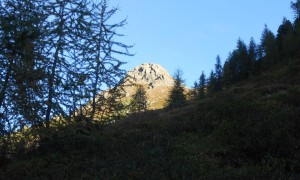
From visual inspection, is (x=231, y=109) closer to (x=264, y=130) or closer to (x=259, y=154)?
(x=264, y=130)

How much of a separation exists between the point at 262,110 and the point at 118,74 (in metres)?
7.26

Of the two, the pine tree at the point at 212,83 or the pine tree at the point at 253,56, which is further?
the pine tree at the point at 212,83

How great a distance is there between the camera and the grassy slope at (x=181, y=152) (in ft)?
27.9

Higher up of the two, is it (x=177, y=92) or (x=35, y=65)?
(x=177, y=92)

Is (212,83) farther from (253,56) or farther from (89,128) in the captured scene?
(89,128)

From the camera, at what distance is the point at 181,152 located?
11336 millimetres

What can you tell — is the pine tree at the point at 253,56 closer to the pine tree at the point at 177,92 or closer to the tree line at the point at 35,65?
the pine tree at the point at 177,92

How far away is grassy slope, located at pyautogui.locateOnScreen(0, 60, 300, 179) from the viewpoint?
8.50 m

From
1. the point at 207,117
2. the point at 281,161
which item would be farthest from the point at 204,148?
the point at 207,117

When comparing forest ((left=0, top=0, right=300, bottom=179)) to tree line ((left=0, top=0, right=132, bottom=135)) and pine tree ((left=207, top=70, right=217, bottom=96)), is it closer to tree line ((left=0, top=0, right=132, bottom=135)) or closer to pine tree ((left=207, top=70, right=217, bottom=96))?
tree line ((left=0, top=0, right=132, bottom=135))

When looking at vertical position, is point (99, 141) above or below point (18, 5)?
below

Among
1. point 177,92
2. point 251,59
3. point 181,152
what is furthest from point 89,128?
point 251,59

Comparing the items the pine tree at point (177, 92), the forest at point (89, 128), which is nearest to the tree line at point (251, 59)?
the pine tree at point (177, 92)

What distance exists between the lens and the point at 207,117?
16969 millimetres
